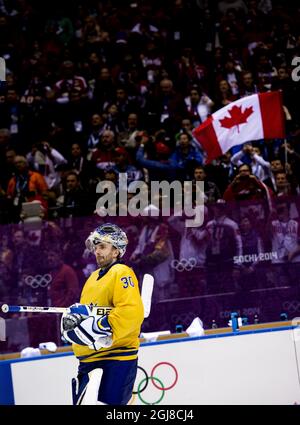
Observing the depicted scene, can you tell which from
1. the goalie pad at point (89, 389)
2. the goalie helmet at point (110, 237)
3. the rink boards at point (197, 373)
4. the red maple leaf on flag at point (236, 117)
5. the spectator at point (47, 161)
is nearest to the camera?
the goalie pad at point (89, 389)

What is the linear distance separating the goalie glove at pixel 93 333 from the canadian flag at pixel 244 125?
514 centimetres

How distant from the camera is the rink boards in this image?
28.3 feet

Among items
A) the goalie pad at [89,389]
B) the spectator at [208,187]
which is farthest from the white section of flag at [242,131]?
the goalie pad at [89,389]

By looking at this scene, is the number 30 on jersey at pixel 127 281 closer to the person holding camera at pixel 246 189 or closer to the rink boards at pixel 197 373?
the rink boards at pixel 197 373

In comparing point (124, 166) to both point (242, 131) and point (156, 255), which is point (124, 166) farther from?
point (156, 255)

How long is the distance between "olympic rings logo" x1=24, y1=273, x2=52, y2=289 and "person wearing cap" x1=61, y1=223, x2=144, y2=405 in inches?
87.3

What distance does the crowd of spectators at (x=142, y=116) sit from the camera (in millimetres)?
9086

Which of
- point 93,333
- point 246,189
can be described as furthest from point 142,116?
point 93,333

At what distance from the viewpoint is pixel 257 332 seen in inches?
347

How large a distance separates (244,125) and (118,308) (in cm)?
533

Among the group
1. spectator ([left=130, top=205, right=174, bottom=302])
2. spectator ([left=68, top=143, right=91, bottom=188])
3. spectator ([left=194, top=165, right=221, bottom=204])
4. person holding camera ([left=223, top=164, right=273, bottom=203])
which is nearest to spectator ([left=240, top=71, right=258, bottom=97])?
spectator ([left=68, top=143, right=91, bottom=188])

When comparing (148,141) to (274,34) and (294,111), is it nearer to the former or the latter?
(294,111)

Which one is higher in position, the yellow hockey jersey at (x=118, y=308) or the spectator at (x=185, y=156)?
the spectator at (x=185, y=156)

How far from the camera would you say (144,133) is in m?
11.9
